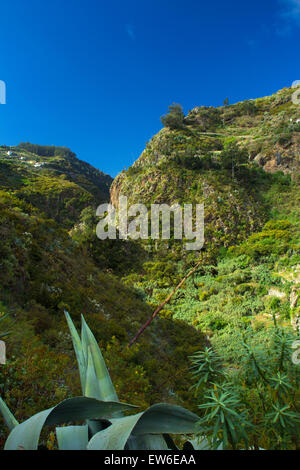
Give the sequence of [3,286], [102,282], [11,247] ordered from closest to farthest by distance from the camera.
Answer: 1. [3,286]
2. [11,247]
3. [102,282]

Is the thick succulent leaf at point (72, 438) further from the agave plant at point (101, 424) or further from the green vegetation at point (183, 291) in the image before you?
the green vegetation at point (183, 291)

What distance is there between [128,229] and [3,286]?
2406 cm

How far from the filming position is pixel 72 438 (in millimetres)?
1290

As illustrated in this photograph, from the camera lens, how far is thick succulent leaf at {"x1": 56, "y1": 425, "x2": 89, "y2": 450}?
1.25 metres

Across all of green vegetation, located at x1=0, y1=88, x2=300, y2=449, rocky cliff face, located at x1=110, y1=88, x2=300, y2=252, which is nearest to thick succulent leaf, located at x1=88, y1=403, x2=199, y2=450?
green vegetation, located at x1=0, y1=88, x2=300, y2=449

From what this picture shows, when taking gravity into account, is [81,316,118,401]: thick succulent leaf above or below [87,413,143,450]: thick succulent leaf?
below

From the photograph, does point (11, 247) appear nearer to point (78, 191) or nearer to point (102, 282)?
point (102, 282)

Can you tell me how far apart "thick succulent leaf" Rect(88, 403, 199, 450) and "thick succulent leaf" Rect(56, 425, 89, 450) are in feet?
0.74

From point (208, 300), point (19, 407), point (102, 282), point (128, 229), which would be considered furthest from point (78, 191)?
point (19, 407)

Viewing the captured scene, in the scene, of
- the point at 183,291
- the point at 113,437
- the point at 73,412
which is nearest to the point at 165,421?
the point at 113,437

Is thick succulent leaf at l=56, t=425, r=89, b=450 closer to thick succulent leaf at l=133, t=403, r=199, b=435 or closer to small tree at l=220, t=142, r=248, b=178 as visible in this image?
thick succulent leaf at l=133, t=403, r=199, b=435
